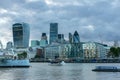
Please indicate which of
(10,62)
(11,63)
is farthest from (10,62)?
(11,63)

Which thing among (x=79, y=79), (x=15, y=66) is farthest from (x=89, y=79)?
(x=15, y=66)

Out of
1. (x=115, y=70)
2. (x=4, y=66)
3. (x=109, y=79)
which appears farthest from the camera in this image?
(x=4, y=66)

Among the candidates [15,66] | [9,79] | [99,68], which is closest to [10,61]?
[15,66]

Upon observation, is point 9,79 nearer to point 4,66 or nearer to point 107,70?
point 107,70

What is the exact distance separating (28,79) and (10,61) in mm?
79077

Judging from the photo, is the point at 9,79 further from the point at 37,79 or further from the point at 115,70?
the point at 115,70

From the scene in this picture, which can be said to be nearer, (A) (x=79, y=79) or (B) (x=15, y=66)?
(A) (x=79, y=79)

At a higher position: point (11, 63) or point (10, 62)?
point (10, 62)

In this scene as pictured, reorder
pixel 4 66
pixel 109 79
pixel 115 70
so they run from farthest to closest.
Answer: pixel 4 66 < pixel 115 70 < pixel 109 79

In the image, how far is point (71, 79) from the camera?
231ft

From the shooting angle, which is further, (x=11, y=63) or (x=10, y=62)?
(x=10, y=62)

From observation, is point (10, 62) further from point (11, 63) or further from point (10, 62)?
point (11, 63)

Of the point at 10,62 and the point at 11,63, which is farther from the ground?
the point at 10,62

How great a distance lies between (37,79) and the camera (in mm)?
71812
